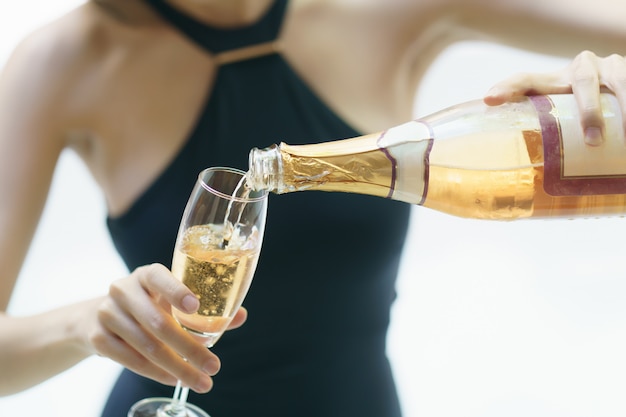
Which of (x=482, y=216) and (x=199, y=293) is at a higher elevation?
(x=482, y=216)

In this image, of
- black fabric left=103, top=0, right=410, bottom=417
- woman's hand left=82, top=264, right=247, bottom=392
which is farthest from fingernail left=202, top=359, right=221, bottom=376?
black fabric left=103, top=0, right=410, bottom=417

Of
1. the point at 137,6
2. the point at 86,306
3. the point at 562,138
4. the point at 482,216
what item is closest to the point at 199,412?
the point at 86,306

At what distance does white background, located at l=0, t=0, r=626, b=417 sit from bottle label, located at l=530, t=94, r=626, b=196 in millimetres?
1585

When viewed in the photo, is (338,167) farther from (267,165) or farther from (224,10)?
(224,10)

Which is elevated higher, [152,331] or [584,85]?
[584,85]

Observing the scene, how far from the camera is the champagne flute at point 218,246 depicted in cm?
83

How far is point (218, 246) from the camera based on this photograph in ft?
2.79

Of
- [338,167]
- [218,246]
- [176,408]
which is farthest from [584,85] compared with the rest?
[176,408]

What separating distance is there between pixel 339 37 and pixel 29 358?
698 mm

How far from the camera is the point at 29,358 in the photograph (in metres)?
1.01

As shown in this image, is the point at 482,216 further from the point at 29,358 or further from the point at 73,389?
the point at 73,389

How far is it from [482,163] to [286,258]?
45 centimetres

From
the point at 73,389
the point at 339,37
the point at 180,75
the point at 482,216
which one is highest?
the point at 339,37

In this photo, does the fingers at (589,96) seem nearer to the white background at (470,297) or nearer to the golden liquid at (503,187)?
the golden liquid at (503,187)
